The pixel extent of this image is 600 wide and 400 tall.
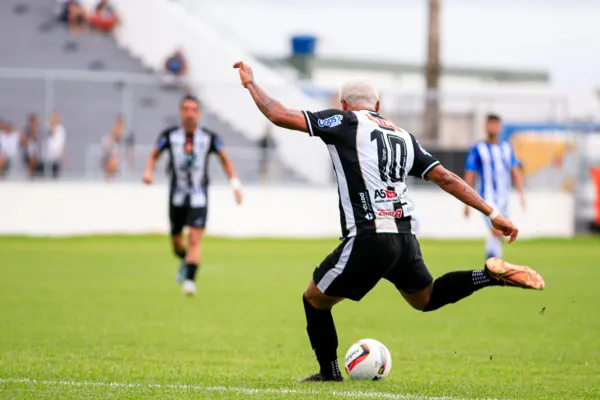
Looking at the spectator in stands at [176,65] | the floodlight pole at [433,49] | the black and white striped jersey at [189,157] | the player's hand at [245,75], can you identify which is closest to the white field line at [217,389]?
the player's hand at [245,75]

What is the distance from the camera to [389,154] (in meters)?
6.85

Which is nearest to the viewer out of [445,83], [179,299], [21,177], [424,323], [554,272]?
[424,323]

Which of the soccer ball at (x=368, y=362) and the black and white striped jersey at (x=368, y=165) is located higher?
the black and white striped jersey at (x=368, y=165)

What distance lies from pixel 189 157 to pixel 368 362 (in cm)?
698

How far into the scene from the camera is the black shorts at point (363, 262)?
6785 millimetres

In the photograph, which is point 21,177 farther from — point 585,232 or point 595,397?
point 595,397

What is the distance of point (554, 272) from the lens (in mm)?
19078

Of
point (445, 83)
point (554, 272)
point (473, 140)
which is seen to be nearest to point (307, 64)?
point (445, 83)

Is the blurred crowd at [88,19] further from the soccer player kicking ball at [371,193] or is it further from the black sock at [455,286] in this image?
the black sock at [455,286]

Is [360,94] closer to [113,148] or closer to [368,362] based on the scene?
[368,362]

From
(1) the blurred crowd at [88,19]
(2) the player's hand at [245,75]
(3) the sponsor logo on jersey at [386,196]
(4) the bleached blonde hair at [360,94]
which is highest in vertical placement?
(1) the blurred crowd at [88,19]

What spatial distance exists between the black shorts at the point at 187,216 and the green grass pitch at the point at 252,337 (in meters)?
0.99

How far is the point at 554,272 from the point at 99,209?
13.1 metres

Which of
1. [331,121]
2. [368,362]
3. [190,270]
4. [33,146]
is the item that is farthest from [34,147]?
[331,121]
